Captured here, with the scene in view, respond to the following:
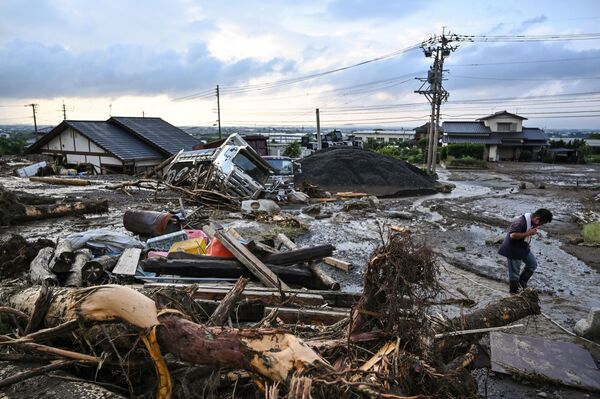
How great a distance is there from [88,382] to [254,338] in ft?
4.90

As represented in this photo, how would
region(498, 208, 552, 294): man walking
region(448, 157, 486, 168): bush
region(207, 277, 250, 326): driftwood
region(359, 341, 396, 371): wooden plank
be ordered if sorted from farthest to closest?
1. region(448, 157, 486, 168): bush
2. region(498, 208, 552, 294): man walking
3. region(207, 277, 250, 326): driftwood
4. region(359, 341, 396, 371): wooden plank

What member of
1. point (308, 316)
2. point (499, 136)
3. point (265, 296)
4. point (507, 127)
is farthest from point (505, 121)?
point (308, 316)

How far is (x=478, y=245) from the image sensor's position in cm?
984

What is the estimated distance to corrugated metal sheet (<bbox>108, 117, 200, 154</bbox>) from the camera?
2754cm

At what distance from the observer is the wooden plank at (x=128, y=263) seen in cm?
538

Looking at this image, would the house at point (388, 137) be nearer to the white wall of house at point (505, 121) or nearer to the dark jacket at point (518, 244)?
the white wall of house at point (505, 121)

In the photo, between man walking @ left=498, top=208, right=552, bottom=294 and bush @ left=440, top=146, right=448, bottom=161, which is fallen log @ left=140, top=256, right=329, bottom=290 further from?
bush @ left=440, top=146, right=448, bottom=161

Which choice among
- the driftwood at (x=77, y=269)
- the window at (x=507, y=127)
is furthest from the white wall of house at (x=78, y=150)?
the window at (x=507, y=127)

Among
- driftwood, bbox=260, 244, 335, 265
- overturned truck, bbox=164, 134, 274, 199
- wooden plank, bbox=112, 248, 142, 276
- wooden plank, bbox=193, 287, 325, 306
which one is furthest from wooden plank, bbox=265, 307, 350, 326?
overturned truck, bbox=164, 134, 274, 199

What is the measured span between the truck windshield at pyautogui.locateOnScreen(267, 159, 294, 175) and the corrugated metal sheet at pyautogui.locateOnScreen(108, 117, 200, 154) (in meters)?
9.66

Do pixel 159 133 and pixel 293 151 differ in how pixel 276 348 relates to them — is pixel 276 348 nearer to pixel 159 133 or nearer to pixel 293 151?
pixel 159 133

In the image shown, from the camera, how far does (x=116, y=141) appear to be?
26.6 meters

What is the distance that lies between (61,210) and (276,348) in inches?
421

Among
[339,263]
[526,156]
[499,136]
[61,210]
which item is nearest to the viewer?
[339,263]
